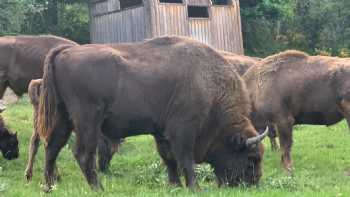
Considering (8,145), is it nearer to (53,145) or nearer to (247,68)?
(53,145)

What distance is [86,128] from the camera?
851 centimetres

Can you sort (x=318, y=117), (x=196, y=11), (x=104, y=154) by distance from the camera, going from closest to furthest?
1. (x=104, y=154)
2. (x=318, y=117)
3. (x=196, y=11)

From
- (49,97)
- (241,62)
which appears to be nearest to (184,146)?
(49,97)

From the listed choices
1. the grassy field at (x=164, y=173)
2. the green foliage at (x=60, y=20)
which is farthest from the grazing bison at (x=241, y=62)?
the green foliage at (x=60, y=20)

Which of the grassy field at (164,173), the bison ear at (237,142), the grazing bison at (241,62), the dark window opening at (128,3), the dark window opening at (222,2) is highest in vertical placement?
the dark window opening at (128,3)

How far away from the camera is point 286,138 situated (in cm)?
1223

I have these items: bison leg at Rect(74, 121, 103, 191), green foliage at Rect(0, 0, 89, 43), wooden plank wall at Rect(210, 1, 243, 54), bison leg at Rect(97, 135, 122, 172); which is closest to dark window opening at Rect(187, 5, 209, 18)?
wooden plank wall at Rect(210, 1, 243, 54)

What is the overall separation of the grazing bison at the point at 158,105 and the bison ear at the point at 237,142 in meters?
0.01

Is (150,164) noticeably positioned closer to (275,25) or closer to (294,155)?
(294,155)

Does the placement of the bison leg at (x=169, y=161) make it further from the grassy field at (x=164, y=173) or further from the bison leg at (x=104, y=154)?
the bison leg at (x=104, y=154)

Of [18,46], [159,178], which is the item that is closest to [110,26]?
[18,46]

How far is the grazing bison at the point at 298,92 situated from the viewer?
39.8 feet

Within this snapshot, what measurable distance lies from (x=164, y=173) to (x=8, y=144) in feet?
11.2

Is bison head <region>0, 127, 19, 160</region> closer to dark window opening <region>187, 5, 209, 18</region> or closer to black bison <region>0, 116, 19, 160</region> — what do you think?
black bison <region>0, 116, 19, 160</region>
